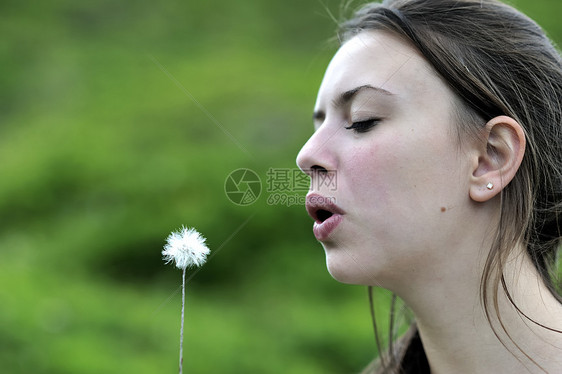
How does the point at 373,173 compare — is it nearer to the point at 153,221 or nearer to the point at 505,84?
the point at 505,84

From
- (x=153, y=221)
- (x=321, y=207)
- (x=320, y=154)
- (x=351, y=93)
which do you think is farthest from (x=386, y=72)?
(x=153, y=221)

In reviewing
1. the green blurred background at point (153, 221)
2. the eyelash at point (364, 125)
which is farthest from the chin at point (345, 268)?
the green blurred background at point (153, 221)

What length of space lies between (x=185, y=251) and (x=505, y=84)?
1.02 metres

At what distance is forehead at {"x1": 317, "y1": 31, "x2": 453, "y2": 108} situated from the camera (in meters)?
1.78

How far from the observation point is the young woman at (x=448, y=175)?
1.74m

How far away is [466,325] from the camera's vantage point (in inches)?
72.2

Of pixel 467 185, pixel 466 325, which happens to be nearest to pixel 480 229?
pixel 467 185

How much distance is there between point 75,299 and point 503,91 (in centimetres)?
254

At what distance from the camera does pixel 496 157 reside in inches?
71.4

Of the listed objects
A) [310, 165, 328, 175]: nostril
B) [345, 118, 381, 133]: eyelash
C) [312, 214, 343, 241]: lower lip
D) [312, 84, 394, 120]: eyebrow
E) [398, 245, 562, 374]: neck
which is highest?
[312, 84, 394, 120]: eyebrow

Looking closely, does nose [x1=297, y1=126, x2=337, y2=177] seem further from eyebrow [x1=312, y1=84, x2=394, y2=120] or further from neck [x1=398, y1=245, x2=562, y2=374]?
neck [x1=398, y1=245, x2=562, y2=374]

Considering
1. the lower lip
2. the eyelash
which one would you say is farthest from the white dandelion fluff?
the eyelash

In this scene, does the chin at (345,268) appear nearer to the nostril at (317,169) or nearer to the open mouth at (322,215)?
the open mouth at (322,215)

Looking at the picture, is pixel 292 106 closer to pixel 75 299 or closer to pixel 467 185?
pixel 75 299
